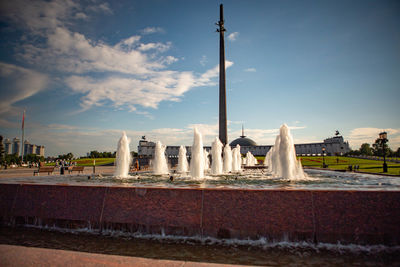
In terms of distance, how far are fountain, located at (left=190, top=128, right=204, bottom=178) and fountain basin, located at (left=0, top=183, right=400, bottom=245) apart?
815cm

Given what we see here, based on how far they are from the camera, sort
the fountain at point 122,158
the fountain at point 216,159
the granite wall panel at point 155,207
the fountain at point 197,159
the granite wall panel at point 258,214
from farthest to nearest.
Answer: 1. the fountain at point 216,159
2. the fountain at point 122,158
3. the fountain at point 197,159
4. the granite wall panel at point 155,207
5. the granite wall panel at point 258,214

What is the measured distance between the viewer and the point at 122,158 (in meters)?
14.3

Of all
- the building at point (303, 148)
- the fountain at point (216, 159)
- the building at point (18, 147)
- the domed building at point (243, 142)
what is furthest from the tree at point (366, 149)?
the building at point (18, 147)

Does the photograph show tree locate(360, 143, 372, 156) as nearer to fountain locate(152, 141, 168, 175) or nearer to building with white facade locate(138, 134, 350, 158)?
building with white facade locate(138, 134, 350, 158)

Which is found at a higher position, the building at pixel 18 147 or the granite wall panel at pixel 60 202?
the building at pixel 18 147

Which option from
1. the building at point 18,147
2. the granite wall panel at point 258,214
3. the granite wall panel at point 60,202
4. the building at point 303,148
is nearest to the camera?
the granite wall panel at point 258,214

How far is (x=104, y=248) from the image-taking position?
4215 millimetres

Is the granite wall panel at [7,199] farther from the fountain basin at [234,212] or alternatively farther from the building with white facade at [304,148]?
the building with white facade at [304,148]

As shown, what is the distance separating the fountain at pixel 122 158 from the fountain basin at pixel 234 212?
8.56 meters

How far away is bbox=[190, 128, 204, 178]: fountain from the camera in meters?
13.1

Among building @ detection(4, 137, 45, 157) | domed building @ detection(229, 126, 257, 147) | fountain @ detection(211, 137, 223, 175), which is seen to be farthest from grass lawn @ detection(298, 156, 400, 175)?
building @ detection(4, 137, 45, 157)

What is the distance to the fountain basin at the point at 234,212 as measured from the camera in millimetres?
4078

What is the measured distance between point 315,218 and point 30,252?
15.9 ft

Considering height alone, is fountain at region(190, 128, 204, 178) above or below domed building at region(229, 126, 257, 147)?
below
